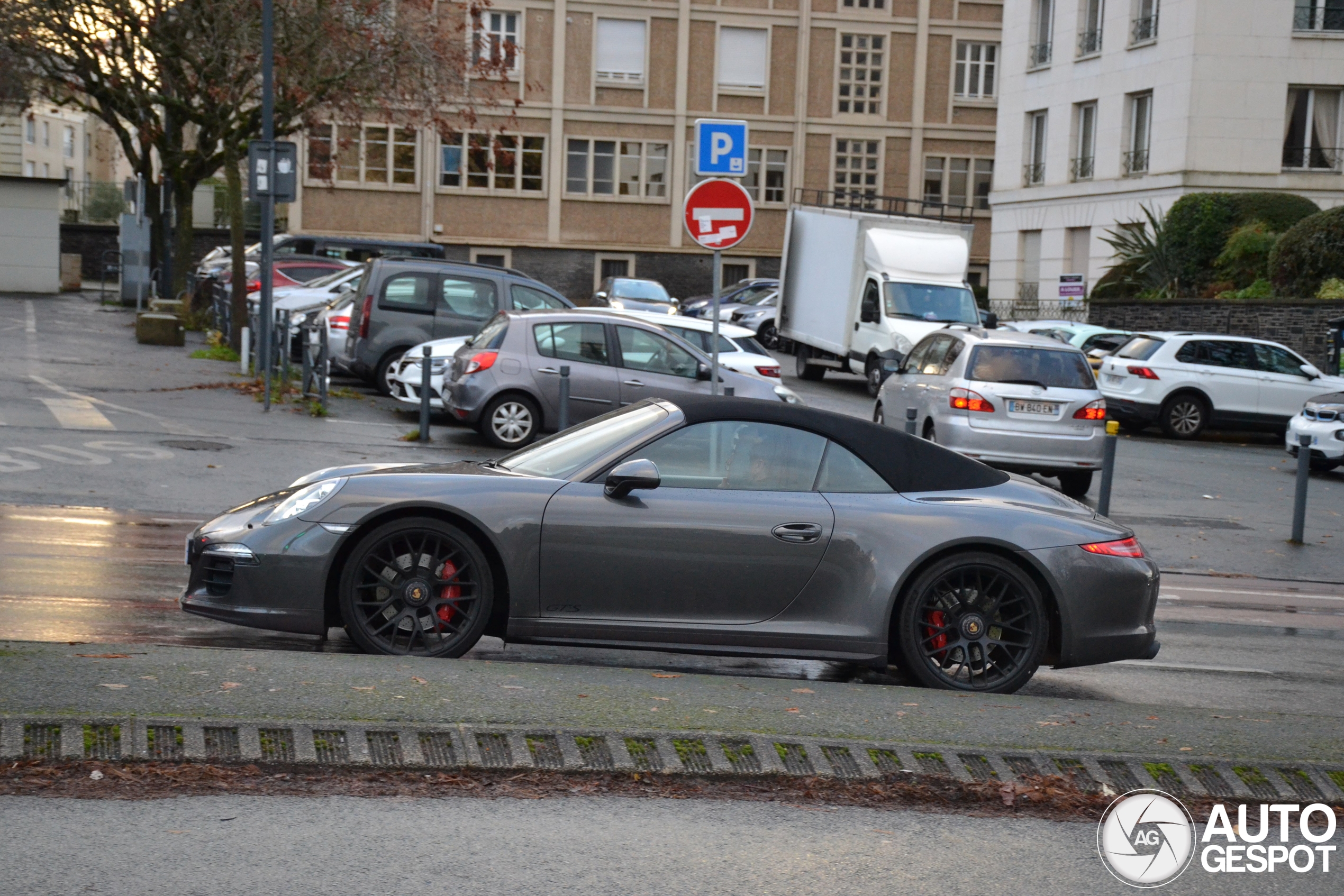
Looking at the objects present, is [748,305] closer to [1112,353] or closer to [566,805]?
[1112,353]

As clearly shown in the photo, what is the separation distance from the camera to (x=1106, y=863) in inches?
186

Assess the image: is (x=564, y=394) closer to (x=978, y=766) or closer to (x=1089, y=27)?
(x=978, y=766)

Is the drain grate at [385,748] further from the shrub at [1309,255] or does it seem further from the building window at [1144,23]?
the building window at [1144,23]

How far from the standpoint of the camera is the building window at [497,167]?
5278cm

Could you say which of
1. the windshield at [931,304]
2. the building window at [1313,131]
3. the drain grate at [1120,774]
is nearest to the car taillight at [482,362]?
the drain grate at [1120,774]

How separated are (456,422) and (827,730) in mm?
13720

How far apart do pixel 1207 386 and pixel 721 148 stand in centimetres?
1479

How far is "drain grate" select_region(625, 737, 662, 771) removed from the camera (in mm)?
5277

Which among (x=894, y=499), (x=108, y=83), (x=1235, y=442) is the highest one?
(x=108, y=83)

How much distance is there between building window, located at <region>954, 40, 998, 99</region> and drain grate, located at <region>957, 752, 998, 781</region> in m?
53.9

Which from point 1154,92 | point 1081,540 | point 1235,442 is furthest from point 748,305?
point 1081,540

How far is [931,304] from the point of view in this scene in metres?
28.5

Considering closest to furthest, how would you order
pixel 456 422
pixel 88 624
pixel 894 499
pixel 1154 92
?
pixel 894 499
pixel 88 624
pixel 456 422
pixel 1154 92

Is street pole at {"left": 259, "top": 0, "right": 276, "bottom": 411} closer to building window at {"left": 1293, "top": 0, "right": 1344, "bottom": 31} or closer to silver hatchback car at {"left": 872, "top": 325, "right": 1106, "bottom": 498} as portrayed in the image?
silver hatchback car at {"left": 872, "top": 325, "right": 1106, "bottom": 498}
